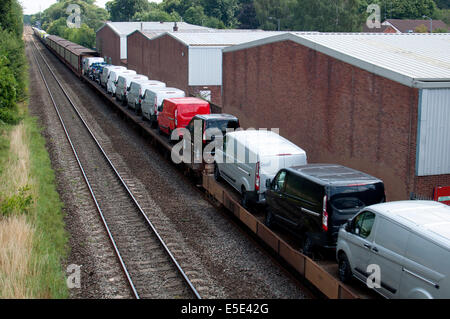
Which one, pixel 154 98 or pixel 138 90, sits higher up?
pixel 138 90

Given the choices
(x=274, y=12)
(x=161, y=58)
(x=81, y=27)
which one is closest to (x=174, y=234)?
(x=161, y=58)

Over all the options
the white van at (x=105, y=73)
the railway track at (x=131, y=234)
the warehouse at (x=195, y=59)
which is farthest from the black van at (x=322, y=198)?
the white van at (x=105, y=73)

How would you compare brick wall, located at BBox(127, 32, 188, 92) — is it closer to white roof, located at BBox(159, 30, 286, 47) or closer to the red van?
white roof, located at BBox(159, 30, 286, 47)

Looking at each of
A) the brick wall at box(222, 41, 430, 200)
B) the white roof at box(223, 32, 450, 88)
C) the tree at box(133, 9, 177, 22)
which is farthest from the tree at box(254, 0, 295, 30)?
the white roof at box(223, 32, 450, 88)

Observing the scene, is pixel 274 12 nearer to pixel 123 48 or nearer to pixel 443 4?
pixel 443 4

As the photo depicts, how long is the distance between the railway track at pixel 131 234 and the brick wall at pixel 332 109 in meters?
6.38

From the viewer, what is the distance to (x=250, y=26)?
10425 cm

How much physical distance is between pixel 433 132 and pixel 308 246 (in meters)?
4.90

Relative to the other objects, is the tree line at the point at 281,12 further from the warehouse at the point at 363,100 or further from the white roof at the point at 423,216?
the white roof at the point at 423,216

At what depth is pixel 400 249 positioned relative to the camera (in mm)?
8828

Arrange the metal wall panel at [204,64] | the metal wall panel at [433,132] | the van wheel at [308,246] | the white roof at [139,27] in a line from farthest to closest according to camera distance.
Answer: the white roof at [139,27] < the metal wall panel at [204,64] < the metal wall panel at [433,132] < the van wheel at [308,246]

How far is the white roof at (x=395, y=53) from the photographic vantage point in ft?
47.7

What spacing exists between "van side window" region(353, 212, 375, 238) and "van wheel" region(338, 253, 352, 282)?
0.68m

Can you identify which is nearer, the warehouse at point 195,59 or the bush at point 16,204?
the bush at point 16,204
